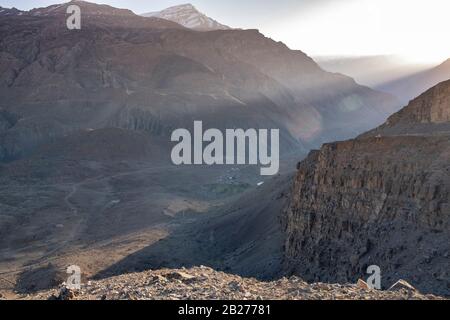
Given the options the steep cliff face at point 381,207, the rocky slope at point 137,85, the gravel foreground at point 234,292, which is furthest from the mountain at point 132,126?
the gravel foreground at point 234,292

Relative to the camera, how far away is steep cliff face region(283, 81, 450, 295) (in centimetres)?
1728

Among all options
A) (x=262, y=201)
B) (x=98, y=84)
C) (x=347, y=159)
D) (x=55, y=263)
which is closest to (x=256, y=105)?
(x=98, y=84)

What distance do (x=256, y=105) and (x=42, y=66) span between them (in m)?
42.3

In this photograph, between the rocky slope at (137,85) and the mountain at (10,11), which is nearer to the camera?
the rocky slope at (137,85)

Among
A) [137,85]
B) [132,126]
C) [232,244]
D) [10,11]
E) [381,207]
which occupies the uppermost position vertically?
[10,11]

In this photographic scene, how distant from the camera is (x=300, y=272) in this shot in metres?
23.3

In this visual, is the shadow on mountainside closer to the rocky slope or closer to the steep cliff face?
the steep cliff face

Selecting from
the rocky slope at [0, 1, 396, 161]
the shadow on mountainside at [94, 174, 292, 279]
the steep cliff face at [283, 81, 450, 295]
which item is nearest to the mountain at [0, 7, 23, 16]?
the rocky slope at [0, 1, 396, 161]

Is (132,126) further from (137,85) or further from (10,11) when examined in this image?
(10,11)

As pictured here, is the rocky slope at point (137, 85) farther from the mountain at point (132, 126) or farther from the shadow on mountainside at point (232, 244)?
the shadow on mountainside at point (232, 244)

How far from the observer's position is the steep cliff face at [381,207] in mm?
17281

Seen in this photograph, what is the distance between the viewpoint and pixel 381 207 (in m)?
20.2

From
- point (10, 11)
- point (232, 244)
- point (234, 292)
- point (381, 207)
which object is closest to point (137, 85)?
point (10, 11)

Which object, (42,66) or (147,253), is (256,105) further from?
(147,253)
